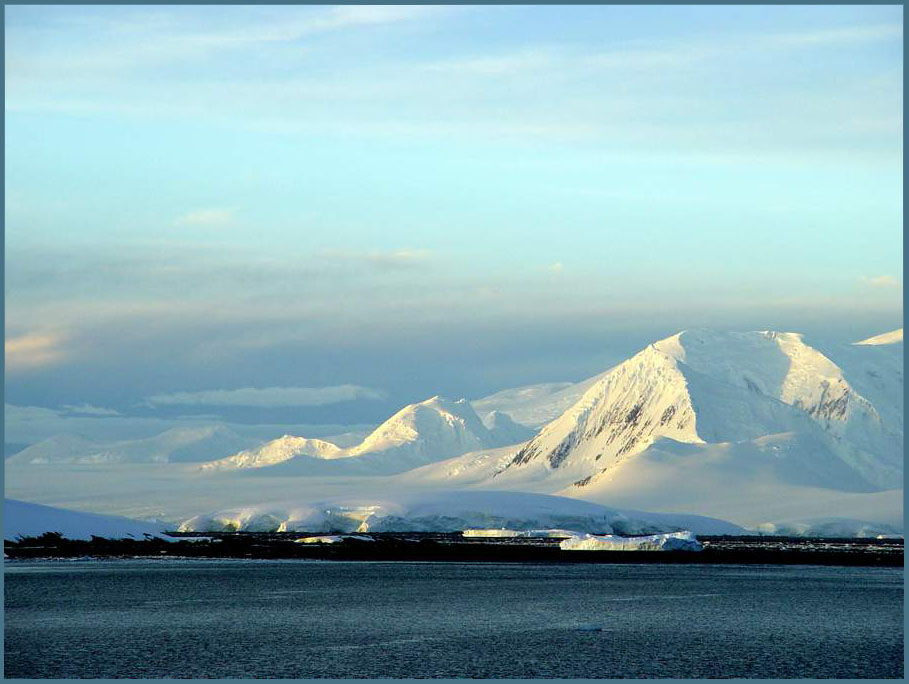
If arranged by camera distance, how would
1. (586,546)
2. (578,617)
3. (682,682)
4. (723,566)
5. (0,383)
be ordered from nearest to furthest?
(0,383) < (682,682) < (578,617) < (723,566) < (586,546)

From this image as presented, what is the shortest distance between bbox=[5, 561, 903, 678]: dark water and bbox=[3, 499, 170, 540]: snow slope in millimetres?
27641

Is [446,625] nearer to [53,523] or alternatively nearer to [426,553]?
[53,523]

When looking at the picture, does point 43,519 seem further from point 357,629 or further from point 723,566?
point 357,629

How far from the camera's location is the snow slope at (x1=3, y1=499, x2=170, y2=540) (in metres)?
140

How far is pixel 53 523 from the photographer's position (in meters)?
148

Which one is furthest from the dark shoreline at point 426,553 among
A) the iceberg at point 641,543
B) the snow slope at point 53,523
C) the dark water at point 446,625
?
→ the dark water at point 446,625

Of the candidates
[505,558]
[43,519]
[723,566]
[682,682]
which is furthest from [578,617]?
[43,519]

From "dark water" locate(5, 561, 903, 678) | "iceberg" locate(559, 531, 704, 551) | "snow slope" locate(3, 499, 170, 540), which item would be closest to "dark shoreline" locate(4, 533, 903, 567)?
"iceberg" locate(559, 531, 704, 551)

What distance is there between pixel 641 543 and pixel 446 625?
101m

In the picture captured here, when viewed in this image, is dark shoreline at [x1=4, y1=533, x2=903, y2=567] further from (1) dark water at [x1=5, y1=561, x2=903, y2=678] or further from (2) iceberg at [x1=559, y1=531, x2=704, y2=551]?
(1) dark water at [x1=5, y1=561, x2=903, y2=678]

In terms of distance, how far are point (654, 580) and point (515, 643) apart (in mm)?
47949

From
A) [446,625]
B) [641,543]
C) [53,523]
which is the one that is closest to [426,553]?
[641,543]

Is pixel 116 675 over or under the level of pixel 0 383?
under

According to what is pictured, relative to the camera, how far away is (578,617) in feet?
247
